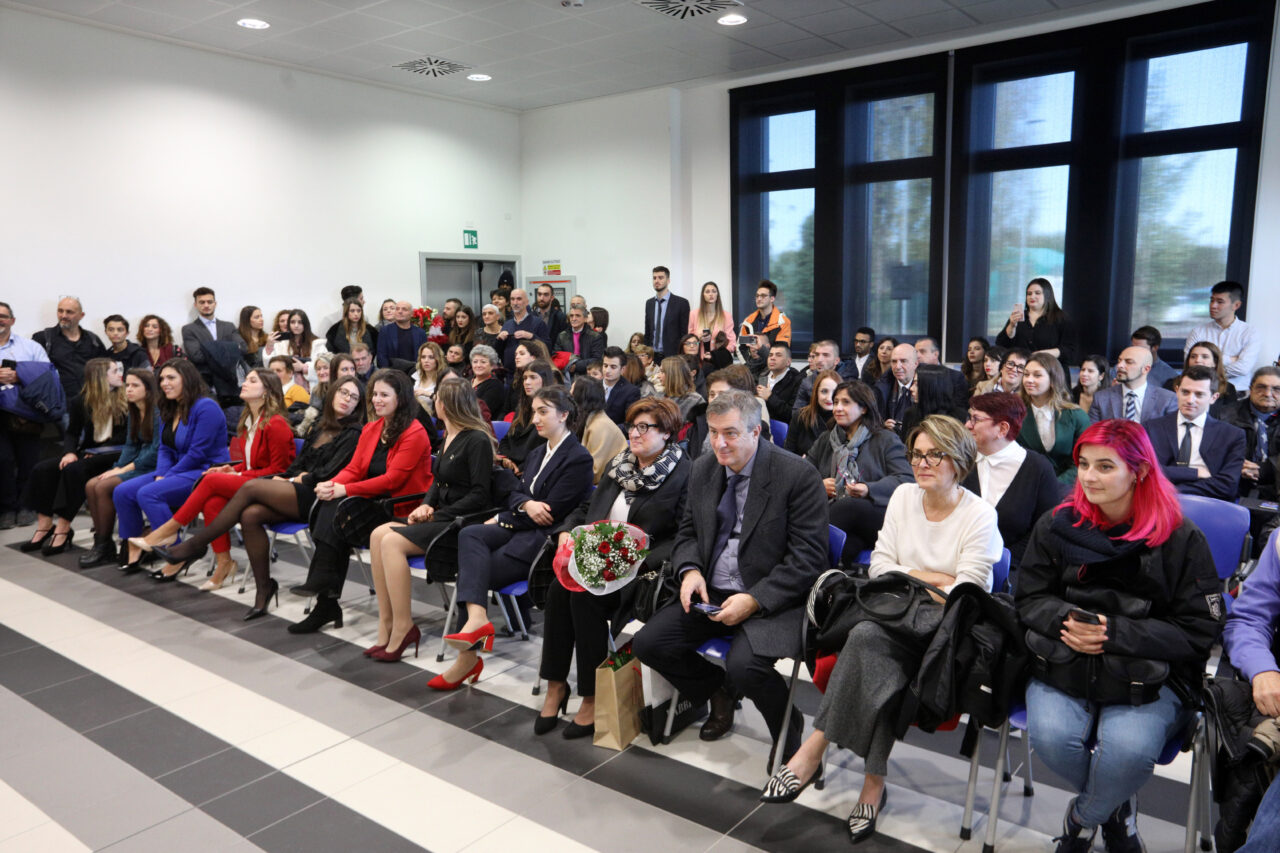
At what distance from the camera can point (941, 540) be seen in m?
3.12

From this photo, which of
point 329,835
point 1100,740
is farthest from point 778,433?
point 329,835

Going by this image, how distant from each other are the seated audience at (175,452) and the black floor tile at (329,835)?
3482mm

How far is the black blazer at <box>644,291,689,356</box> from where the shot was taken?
10484mm

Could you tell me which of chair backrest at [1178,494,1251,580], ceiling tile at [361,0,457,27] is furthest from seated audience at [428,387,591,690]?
ceiling tile at [361,0,457,27]

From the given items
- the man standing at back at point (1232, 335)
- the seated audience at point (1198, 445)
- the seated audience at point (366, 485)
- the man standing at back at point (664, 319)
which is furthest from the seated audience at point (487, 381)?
the man standing at back at point (1232, 335)

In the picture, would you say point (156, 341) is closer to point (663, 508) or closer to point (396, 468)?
point (396, 468)

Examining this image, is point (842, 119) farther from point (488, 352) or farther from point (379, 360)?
point (379, 360)

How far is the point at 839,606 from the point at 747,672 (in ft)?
1.31

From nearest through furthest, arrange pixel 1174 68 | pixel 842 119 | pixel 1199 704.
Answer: pixel 1199 704, pixel 1174 68, pixel 842 119

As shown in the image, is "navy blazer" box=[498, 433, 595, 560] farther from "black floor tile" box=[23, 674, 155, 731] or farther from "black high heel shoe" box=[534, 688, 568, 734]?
"black floor tile" box=[23, 674, 155, 731]

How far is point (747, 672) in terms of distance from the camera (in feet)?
10.0

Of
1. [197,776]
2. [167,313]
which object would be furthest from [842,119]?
[197,776]

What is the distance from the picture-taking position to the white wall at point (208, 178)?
8.38m

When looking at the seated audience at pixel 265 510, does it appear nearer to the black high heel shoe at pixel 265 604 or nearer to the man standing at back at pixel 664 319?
the black high heel shoe at pixel 265 604
